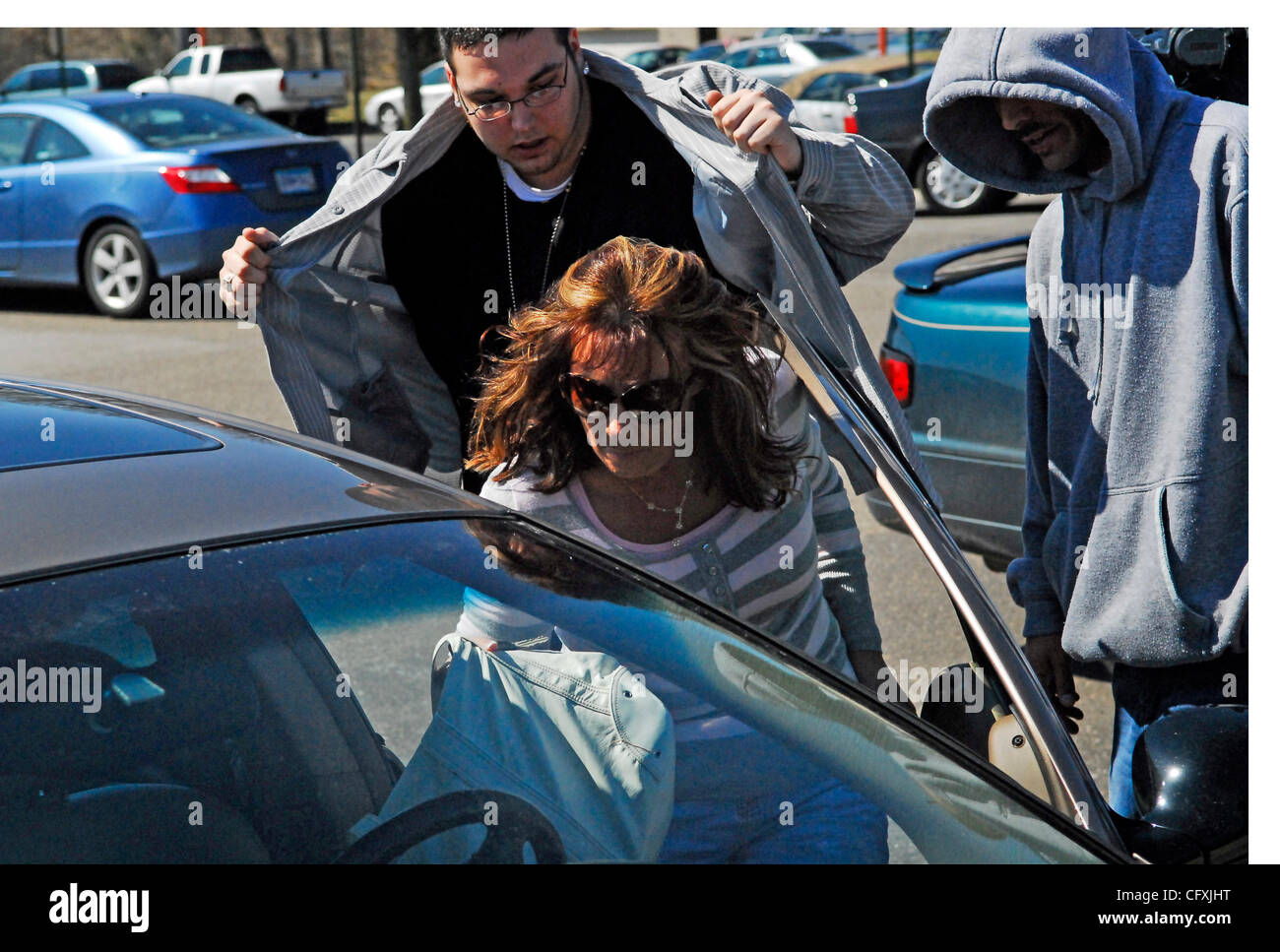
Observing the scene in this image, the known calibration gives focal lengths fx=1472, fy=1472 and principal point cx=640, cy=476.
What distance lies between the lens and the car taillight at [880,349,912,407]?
448 cm

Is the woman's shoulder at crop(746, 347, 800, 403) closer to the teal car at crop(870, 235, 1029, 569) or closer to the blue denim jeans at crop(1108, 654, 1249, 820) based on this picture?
the blue denim jeans at crop(1108, 654, 1249, 820)

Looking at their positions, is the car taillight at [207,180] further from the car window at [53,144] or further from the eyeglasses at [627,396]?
the eyeglasses at [627,396]

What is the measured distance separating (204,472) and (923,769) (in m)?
0.88

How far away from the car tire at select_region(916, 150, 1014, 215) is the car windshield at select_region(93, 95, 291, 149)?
6118 millimetres

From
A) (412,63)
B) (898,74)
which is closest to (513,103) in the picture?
(412,63)

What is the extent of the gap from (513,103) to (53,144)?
329 inches

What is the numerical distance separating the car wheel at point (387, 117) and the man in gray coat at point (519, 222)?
1870cm

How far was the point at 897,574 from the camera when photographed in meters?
5.16

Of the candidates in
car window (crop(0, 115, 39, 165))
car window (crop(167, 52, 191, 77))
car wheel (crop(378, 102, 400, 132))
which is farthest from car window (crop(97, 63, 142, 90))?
car window (crop(0, 115, 39, 165))

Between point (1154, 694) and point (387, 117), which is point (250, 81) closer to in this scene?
point (387, 117)

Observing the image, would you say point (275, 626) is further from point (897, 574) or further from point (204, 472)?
point (897, 574)

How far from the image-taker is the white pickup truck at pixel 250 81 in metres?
25.2

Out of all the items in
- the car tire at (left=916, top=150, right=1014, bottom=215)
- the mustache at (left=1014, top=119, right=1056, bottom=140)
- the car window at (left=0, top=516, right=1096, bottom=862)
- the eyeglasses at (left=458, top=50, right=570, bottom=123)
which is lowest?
the car window at (left=0, top=516, right=1096, bottom=862)
